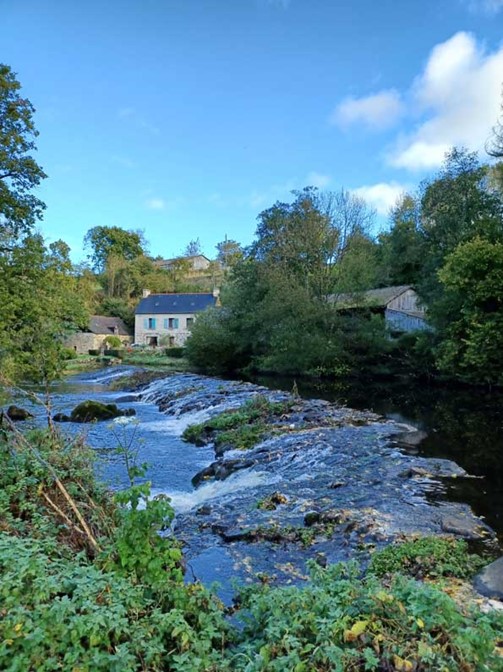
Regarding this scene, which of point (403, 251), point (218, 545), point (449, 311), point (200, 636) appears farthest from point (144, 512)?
point (403, 251)

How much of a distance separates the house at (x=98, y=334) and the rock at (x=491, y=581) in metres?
45.4

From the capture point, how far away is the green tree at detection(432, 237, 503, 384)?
17.8 meters

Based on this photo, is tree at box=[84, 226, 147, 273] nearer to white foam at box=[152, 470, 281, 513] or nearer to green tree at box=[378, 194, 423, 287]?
green tree at box=[378, 194, 423, 287]

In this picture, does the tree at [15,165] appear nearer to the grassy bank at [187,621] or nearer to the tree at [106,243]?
the grassy bank at [187,621]

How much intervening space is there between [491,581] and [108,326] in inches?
2063

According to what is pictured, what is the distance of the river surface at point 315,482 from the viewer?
6.21 m

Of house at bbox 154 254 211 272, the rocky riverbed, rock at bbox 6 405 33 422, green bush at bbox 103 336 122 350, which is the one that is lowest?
the rocky riverbed

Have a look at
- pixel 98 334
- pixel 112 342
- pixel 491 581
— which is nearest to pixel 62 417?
pixel 491 581

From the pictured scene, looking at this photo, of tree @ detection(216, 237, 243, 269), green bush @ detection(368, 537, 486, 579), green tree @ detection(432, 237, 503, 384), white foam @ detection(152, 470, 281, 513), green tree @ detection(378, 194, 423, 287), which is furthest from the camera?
tree @ detection(216, 237, 243, 269)

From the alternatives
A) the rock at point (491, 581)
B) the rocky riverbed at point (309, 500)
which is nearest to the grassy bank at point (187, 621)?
the rock at point (491, 581)

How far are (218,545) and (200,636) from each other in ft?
11.1

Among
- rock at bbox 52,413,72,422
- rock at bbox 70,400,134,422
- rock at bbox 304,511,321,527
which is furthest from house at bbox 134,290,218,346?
rock at bbox 304,511,321,527

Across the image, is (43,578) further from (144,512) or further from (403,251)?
(403,251)

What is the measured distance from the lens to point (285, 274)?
2928cm
